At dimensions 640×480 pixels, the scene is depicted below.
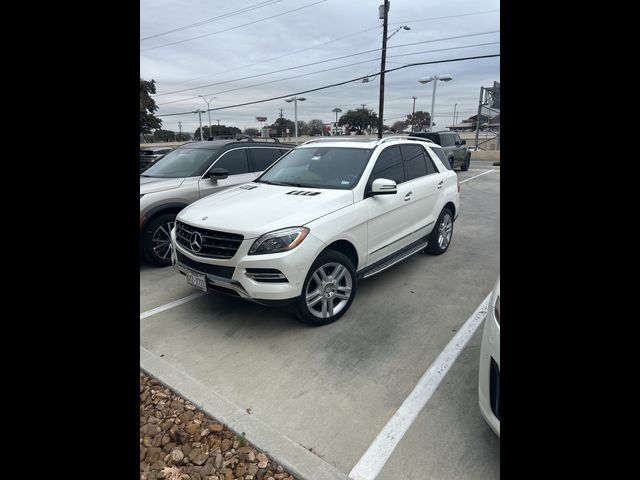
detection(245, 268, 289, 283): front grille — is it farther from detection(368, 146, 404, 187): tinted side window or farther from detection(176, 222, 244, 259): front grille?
detection(368, 146, 404, 187): tinted side window

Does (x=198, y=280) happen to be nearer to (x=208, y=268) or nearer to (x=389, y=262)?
(x=208, y=268)

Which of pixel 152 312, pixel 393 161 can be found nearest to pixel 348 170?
pixel 393 161

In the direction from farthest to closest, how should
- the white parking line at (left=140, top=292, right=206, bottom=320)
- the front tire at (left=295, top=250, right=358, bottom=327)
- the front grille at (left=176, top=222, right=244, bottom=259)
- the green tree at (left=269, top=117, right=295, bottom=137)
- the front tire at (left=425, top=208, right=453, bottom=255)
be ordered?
the green tree at (left=269, top=117, right=295, bottom=137), the front tire at (left=425, top=208, right=453, bottom=255), the white parking line at (left=140, top=292, right=206, bottom=320), the front tire at (left=295, top=250, right=358, bottom=327), the front grille at (left=176, top=222, right=244, bottom=259)

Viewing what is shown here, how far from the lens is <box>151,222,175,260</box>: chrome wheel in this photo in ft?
17.5

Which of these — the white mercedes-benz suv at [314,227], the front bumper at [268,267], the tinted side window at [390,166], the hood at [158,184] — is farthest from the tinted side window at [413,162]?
the hood at [158,184]

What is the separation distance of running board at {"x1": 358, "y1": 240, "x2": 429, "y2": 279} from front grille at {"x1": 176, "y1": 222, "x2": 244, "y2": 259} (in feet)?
4.36

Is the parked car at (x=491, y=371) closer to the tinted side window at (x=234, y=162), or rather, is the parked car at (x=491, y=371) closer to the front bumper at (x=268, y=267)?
the front bumper at (x=268, y=267)

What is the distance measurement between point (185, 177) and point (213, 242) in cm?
269

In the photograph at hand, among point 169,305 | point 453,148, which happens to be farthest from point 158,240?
point 453,148

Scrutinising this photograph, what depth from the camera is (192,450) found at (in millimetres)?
2266

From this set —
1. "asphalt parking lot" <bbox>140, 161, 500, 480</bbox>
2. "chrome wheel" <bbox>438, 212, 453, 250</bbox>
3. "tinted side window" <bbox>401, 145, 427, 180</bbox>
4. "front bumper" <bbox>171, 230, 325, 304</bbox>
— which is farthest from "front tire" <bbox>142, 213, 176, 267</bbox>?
"chrome wheel" <bbox>438, 212, 453, 250</bbox>
